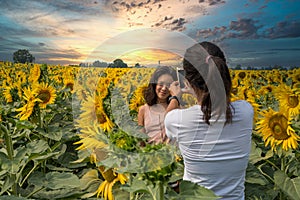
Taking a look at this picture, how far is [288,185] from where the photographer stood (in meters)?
2.32

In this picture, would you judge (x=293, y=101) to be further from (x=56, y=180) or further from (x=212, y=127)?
(x=56, y=180)

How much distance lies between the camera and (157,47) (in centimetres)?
180

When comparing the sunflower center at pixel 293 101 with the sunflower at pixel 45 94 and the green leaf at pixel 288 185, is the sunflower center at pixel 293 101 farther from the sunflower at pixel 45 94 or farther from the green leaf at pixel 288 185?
the sunflower at pixel 45 94

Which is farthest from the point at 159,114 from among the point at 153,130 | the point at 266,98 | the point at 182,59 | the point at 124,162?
the point at 266,98

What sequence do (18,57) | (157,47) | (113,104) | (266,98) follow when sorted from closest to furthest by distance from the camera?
(157,47), (113,104), (266,98), (18,57)

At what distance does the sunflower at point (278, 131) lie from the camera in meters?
2.39

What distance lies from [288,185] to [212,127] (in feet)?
3.42

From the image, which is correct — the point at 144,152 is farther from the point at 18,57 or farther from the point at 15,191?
the point at 18,57

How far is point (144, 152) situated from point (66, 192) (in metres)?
1.18

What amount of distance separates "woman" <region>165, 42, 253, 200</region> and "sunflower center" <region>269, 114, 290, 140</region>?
2.80 ft

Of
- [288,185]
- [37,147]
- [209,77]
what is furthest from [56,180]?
[288,185]

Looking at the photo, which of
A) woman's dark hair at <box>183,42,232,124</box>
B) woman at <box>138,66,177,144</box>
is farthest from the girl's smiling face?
A: woman's dark hair at <box>183,42,232,124</box>

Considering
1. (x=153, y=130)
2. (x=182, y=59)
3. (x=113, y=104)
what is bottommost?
(x=153, y=130)

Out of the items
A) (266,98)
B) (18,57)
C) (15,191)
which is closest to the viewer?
(15,191)
